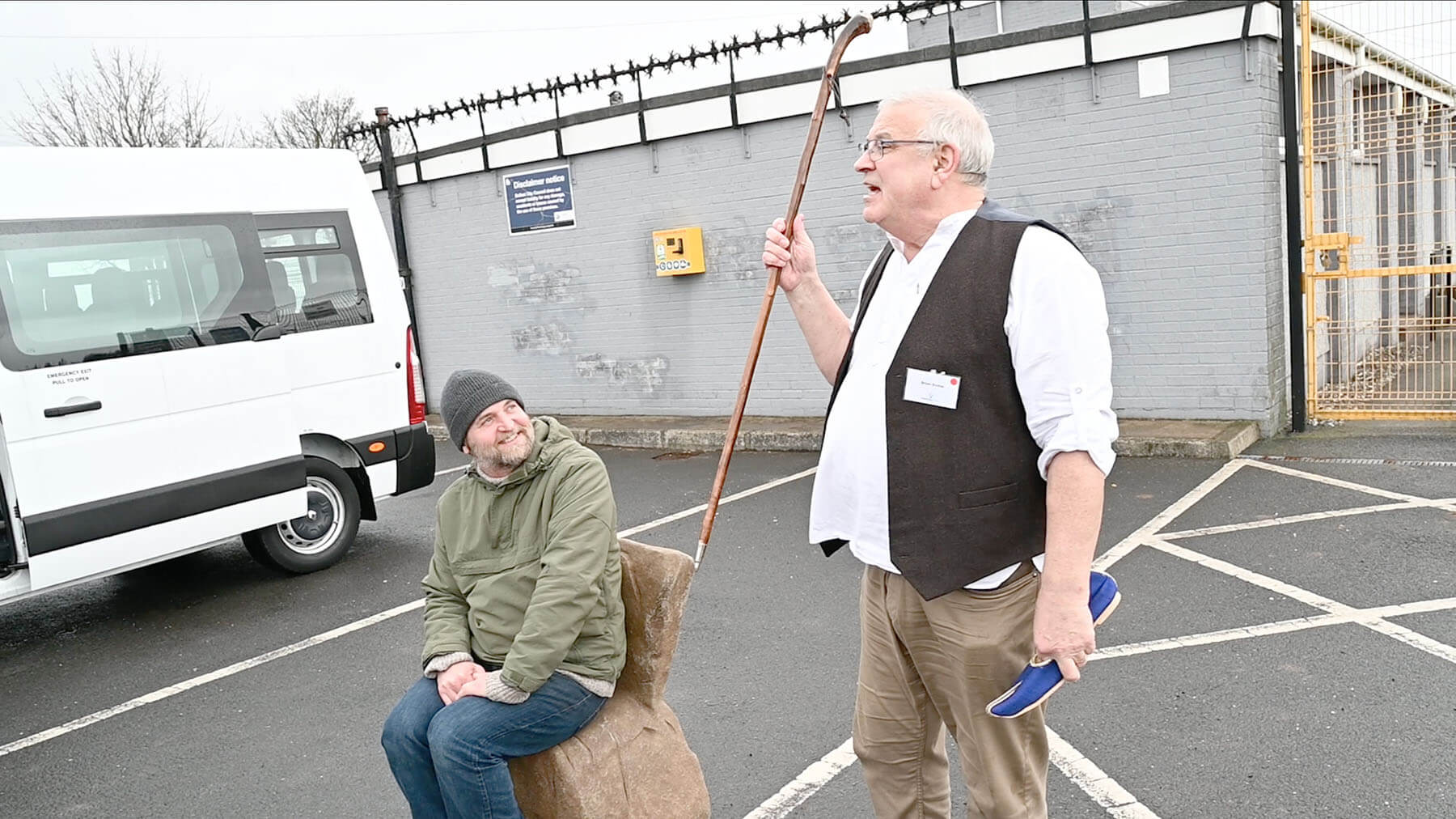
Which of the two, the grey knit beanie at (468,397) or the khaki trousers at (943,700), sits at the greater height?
the grey knit beanie at (468,397)

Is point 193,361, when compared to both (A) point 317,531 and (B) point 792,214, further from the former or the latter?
(B) point 792,214

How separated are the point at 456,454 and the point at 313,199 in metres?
4.34

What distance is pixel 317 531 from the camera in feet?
22.4

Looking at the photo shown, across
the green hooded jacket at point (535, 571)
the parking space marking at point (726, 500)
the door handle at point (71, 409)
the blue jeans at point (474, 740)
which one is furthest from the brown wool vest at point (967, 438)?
the door handle at point (71, 409)

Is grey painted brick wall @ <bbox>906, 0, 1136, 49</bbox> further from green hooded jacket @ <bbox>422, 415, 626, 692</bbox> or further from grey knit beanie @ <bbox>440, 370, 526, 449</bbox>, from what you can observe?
green hooded jacket @ <bbox>422, 415, 626, 692</bbox>

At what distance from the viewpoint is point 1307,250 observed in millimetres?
8188

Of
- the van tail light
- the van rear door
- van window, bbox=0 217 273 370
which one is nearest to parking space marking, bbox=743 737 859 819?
the van rear door

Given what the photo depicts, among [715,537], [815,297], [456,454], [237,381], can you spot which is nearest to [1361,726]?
[815,297]

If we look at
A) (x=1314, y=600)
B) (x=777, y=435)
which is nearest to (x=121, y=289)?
(x=777, y=435)

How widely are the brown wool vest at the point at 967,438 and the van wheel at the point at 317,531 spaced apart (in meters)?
5.05

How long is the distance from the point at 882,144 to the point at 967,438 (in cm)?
66

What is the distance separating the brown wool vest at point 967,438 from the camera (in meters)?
2.26

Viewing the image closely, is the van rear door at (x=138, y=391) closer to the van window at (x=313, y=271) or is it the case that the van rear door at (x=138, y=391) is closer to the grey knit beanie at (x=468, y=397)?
the van window at (x=313, y=271)

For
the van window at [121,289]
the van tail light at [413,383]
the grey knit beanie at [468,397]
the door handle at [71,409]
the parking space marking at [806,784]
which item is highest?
the van window at [121,289]
